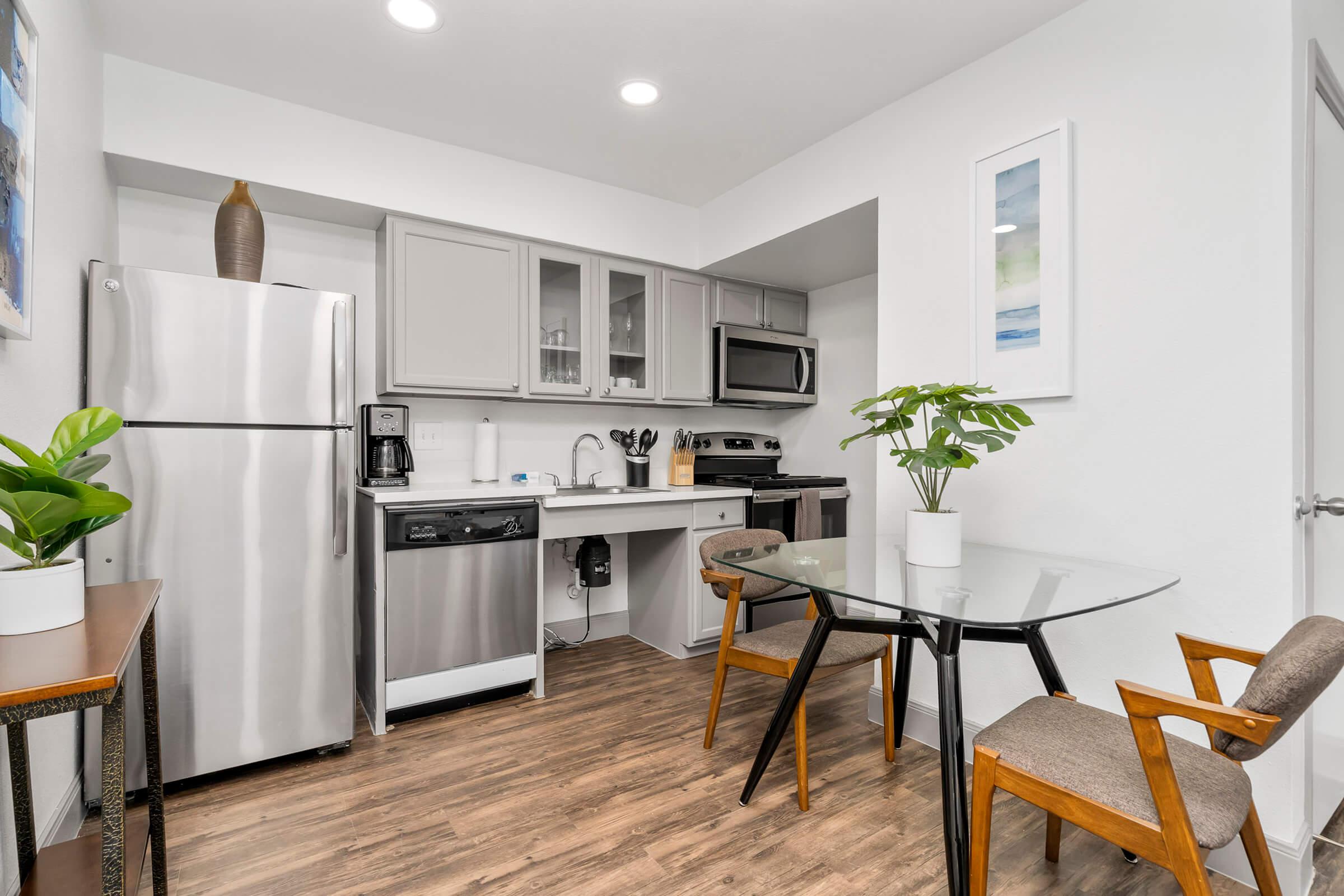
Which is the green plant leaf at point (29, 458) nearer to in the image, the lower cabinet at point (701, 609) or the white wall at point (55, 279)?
the white wall at point (55, 279)

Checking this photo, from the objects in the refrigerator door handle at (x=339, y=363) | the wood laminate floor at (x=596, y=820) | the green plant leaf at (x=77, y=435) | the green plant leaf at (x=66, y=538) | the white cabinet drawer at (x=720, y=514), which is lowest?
the wood laminate floor at (x=596, y=820)

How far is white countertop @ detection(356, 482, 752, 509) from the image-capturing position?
2529 mm

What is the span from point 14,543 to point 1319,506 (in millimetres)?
2883

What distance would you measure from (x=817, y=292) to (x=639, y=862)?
3.45 metres

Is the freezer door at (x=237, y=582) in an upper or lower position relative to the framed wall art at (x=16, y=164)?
lower

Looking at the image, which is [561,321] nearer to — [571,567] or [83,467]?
[571,567]

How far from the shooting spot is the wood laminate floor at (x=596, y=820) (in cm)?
164

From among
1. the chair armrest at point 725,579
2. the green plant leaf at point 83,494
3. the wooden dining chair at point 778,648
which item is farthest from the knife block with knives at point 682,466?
the green plant leaf at point 83,494

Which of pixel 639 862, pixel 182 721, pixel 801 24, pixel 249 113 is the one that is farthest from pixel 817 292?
pixel 182 721

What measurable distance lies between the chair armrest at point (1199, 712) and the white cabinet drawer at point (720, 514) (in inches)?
90.0

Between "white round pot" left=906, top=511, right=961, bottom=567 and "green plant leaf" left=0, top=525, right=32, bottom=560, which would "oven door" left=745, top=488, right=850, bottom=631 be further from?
"green plant leaf" left=0, top=525, right=32, bottom=560

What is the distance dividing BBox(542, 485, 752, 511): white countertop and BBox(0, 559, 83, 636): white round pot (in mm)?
1773

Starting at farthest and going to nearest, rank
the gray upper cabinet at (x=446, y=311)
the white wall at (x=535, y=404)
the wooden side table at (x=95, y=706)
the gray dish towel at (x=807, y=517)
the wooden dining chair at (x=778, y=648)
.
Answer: the gray dish towel at (x=807, y=517)
the gray upper cabinet at (x=446, y=311)
the white wall at (x=535, y=404)
the wooden dining chair at (x=778, y=648)
the wooden side table at (x=95, y=706)

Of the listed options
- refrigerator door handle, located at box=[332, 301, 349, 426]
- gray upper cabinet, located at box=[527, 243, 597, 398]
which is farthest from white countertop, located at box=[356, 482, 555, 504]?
gray upper cabinet, located at box=[527, 243, 597, 398]
